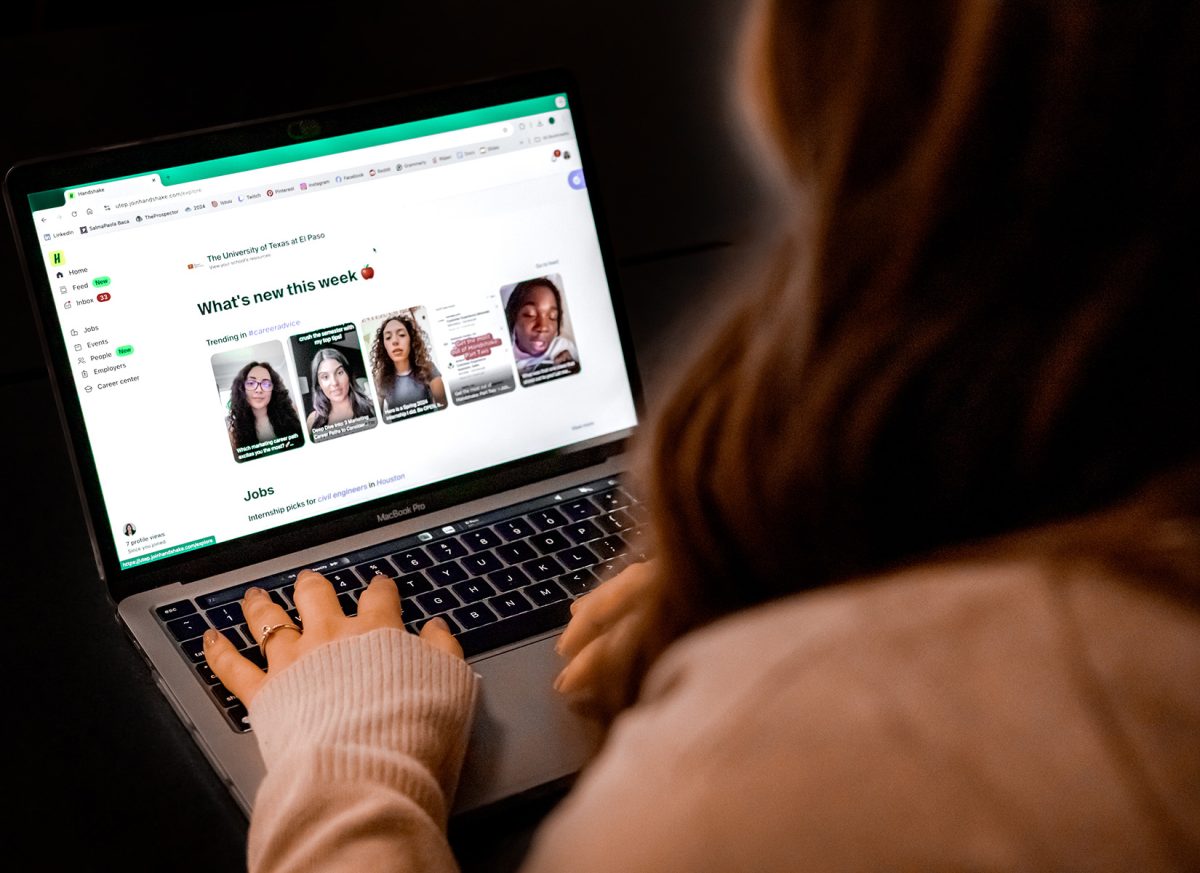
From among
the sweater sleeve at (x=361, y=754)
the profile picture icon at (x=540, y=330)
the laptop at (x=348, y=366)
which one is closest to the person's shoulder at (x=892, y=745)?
the sweater sleeve at (x=361, y=754)

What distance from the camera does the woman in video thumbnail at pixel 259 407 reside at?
764 millimetres

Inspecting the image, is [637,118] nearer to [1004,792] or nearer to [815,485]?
[815,485]

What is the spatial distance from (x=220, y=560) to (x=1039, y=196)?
61 centimetres

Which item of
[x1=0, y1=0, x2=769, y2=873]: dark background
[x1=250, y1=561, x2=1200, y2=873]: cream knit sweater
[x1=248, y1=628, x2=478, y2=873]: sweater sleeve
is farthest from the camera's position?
[x1=0, y1=0, x2=769, y2=873]: dark background

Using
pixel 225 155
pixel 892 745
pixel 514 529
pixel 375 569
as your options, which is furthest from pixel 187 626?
pixel 892 745

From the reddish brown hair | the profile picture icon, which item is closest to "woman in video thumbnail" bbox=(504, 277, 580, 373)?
the profile picture icon

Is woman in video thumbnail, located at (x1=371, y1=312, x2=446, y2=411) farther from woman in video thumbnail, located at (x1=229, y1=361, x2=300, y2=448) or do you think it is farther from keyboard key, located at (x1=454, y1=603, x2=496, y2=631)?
keyboard key, located at (x1=454, y1=603, x2=496, y2=631)

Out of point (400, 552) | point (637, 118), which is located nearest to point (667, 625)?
point (400, 552)

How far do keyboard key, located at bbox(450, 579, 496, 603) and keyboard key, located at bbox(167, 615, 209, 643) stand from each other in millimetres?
167

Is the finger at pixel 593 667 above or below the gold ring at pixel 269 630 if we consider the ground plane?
below

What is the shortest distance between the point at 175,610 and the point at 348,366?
212 millimetres

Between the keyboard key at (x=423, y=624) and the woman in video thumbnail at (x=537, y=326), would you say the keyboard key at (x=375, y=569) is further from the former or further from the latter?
the woman in video thumbnail at (x=537, y=326)

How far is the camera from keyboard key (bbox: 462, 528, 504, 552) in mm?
787

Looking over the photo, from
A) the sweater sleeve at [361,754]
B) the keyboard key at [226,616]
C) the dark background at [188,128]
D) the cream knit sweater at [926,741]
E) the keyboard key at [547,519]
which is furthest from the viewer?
the keyboard key at [547,519]
